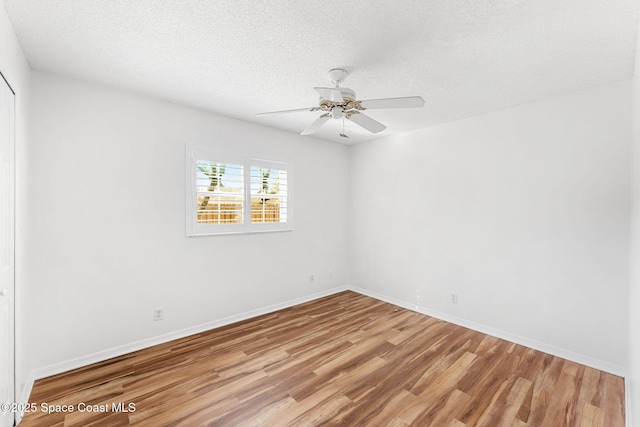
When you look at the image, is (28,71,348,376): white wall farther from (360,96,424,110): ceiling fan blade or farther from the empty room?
(360,96,424,110): ceiling fan blade

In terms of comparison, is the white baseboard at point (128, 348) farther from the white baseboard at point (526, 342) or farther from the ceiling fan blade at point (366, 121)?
the ceiling fan blade at point (366, 121)

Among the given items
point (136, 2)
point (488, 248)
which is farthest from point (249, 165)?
point (488, 248)

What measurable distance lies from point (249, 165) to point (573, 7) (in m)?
3.14

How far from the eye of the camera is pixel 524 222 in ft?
9.62

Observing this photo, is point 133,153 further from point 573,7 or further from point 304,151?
point 573,7

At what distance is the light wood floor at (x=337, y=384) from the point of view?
188 centimetres

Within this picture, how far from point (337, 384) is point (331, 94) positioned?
89.0 inches

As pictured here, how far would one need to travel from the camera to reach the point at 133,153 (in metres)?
2.72

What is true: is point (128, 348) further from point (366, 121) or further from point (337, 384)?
point (366, 121)

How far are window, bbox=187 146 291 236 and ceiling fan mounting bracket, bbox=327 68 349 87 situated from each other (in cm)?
167

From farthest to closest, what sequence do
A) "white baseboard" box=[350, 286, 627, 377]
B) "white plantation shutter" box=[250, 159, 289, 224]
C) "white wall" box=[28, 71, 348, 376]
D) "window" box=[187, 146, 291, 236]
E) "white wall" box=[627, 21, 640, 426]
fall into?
"white plantation shutter" box=[250, 159, 289, 224]
"window" box=[187, 146, 291, 236]
"white baseboard" box=[350, 286, 627, 377]
"white wall" box=[28, 71, 348, 376]
"white wall" box=[627, 21, 640, 426]

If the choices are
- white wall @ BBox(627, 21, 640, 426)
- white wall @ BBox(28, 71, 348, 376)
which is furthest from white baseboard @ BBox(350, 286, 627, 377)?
white wall @ BBox(28, 71, 348, 376)

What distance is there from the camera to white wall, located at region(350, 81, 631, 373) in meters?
2.45

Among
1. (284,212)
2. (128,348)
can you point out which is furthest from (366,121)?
(128,348)
